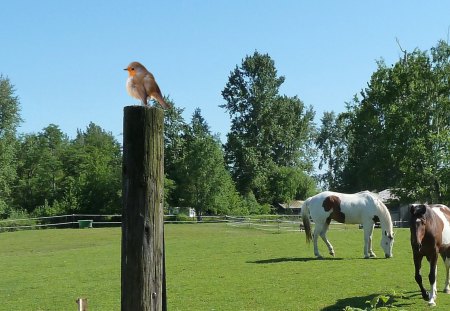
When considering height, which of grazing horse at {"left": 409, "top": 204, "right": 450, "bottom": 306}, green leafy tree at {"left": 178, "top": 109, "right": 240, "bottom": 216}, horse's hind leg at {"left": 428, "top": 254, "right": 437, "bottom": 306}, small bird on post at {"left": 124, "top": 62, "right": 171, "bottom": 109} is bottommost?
horse's hind leg at {"left": 428, "top": 254, "right": 437, "bottom": 306}

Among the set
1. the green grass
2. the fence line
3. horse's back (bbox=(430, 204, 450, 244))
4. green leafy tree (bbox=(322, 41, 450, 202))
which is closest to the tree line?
green leafy tree (bbox=(322, 41, 450, 202))

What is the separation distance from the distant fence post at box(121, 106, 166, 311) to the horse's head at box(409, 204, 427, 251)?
6750 millimetres

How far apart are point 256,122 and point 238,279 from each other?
55020 millimetres

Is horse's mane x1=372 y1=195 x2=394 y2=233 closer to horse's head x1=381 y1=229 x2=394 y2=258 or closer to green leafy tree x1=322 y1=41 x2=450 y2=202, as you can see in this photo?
horse's head x1=381 y1=229 x2=394 y2=258

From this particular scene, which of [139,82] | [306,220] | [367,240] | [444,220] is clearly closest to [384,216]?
[367,240]

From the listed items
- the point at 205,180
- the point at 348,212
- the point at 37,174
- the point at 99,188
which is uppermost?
the point at 37,174

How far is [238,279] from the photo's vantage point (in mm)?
12688

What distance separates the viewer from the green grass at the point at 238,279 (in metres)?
9.88

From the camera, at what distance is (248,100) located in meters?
67.4

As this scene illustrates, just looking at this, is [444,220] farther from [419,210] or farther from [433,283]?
[433,283]

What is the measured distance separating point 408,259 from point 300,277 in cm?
457

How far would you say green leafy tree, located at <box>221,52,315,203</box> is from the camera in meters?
66.9

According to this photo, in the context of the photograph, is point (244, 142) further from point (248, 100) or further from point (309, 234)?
point (309, 234)

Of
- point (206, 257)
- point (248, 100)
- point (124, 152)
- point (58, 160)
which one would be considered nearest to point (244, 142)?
point (248, 100)
